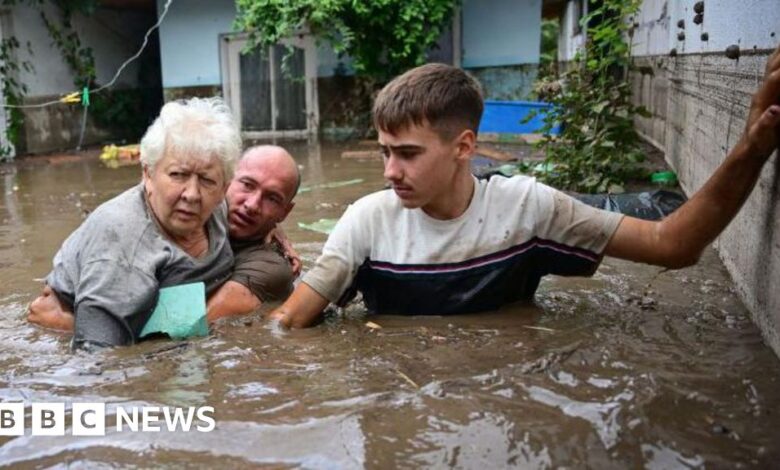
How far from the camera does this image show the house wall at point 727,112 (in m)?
2.63

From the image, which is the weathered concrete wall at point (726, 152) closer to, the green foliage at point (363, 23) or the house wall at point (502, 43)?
the green foliage at point (363, 23)

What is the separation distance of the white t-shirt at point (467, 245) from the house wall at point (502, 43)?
1202 cm

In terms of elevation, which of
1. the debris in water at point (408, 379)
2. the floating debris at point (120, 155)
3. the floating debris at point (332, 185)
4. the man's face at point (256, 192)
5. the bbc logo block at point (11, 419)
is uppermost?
the man's face at point (256, 192)

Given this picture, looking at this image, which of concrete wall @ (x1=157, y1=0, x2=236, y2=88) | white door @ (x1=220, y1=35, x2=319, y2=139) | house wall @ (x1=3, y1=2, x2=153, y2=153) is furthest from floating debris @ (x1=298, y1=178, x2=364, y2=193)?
concrete wall @ (x1=157, y1=0, x2=236, y2=88)

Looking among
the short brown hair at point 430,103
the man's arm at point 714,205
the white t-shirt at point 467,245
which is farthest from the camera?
→ the white t-shirt at point 467,245

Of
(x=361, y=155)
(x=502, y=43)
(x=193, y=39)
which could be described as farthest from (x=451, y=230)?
(x=193, y=39)

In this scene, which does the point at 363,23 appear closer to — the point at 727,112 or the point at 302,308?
the point at 727,112

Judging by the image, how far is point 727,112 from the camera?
144 inches

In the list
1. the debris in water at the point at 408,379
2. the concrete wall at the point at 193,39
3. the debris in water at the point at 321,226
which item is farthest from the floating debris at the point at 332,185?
the concrete wall at the point at 193,39

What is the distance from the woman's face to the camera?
9.95ft

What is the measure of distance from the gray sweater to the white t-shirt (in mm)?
610

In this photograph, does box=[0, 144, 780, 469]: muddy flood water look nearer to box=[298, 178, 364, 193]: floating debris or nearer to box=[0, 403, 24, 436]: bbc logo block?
box=[0, 403, 24, 436]: bbc logo block

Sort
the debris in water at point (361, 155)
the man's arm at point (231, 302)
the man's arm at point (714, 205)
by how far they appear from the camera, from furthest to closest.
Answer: the debris in water at point (361, 155) → the man's arm at point (231, 302) → the man's arm at point (714, 205)

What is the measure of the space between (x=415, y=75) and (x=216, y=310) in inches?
52.9
